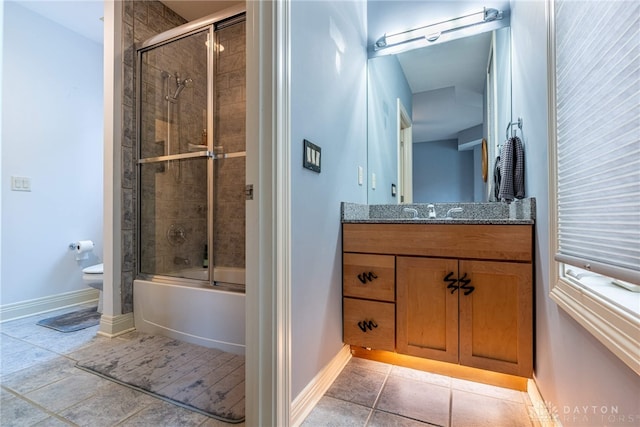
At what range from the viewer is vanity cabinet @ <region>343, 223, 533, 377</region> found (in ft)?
4.15

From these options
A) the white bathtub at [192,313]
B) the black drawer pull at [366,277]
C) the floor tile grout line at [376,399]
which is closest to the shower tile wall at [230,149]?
the white bathtub at [192,313]

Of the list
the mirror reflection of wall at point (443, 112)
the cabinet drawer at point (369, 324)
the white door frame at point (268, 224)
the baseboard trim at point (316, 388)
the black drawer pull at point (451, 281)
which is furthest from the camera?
the mirror reflection of wall at point (443, 112)

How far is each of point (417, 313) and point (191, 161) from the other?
1929mm

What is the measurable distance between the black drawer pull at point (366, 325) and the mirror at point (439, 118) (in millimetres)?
859

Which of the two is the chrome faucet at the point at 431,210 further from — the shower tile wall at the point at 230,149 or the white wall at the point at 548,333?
the shower tile wall at the point at 230,149

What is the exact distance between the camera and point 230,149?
226 centimetres

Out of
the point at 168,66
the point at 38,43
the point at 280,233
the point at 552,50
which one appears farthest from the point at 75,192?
the point at 552,50

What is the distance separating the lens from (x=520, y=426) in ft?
3.54

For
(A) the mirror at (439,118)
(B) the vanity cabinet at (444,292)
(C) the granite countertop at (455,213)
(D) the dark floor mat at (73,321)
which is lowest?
(D) the dark floor mat at (73,321)

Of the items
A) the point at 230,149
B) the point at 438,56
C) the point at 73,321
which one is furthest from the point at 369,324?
the point at 73,321

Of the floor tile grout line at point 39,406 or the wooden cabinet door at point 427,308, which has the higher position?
the wooden cabinet door at point 427,308

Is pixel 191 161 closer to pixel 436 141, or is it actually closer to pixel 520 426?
pixel 436 141

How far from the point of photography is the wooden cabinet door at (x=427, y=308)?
1.37m

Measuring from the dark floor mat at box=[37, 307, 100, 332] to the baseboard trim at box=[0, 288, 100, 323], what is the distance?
0.66ft
